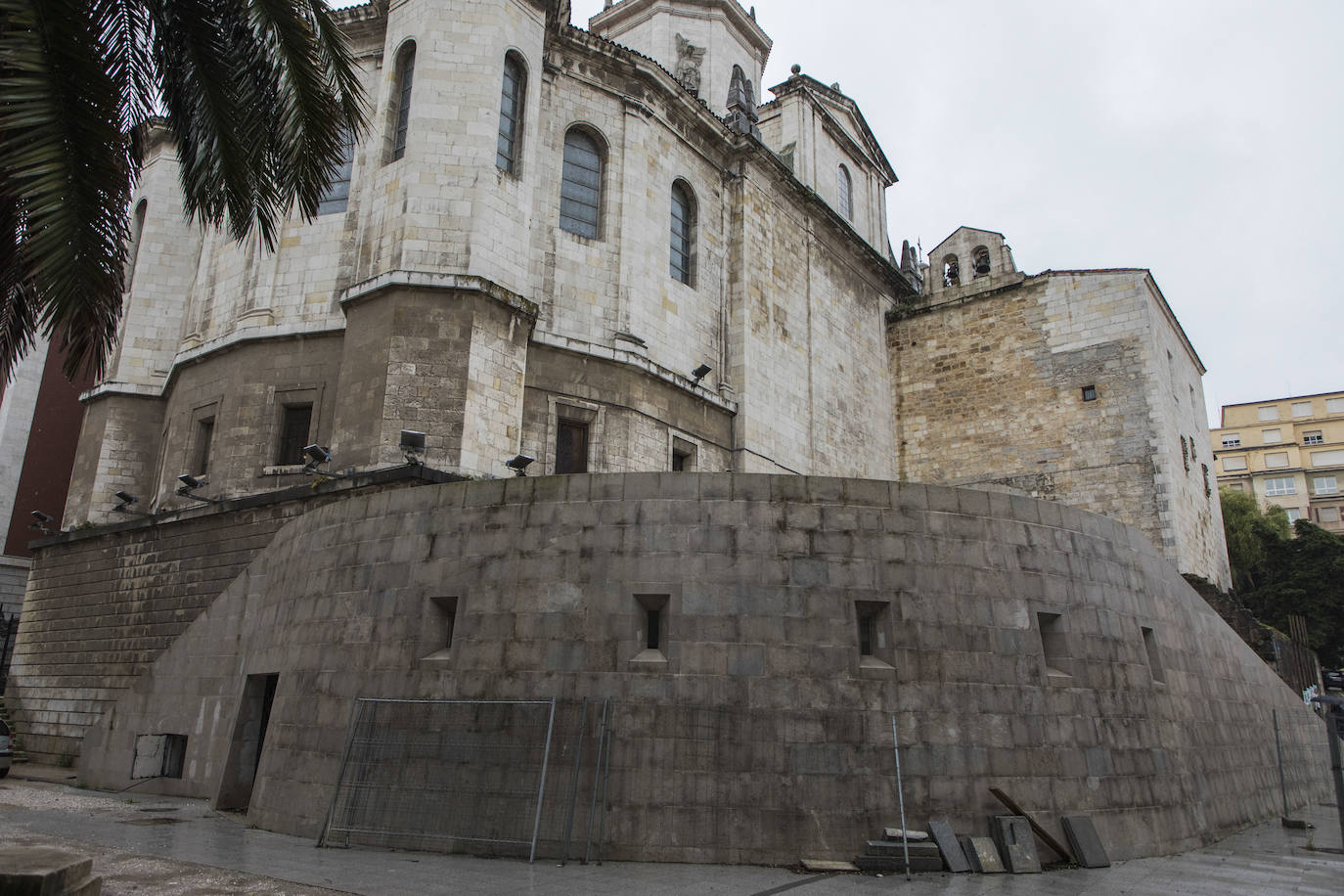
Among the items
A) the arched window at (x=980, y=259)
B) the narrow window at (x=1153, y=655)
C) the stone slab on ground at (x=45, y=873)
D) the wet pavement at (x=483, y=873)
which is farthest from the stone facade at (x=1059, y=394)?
the stone slab on ground at (x=45, y=873)

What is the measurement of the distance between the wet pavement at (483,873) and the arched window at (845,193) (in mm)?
22936

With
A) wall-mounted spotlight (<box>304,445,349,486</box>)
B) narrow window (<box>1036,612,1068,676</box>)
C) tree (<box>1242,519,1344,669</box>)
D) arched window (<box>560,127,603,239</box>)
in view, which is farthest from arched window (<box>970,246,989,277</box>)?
wall-mounted spotlight (<box>304,445,349,486</box>)

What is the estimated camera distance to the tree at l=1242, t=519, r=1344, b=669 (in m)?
35.6

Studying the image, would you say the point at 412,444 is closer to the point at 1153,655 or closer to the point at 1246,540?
the point at 1153,655

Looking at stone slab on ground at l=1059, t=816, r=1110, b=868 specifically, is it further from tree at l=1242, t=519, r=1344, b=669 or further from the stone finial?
tree at l=1242, t=519, r=1344, b=669

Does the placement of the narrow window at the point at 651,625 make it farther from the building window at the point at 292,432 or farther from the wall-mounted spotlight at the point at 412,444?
the building window at the point at 292,432

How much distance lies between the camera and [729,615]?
33.6 ft

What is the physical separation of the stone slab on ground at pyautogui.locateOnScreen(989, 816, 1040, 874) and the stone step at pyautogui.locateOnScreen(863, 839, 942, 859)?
0.78 m

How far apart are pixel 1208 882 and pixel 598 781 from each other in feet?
19.5

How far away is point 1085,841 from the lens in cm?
997

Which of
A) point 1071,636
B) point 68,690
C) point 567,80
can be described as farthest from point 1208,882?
point 68,690

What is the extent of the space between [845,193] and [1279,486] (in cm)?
5574

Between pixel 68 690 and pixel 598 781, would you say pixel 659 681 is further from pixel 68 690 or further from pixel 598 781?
pixel 68 690

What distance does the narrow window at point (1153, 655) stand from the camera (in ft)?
41.0
